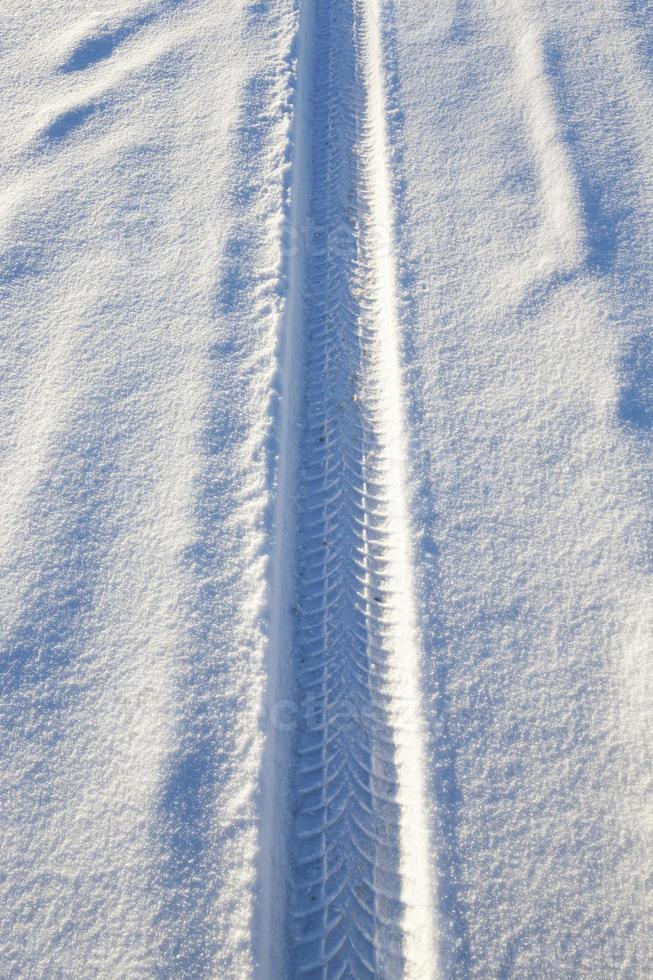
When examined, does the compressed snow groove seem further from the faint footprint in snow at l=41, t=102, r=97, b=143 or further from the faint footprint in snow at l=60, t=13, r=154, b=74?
the faint footprint in snow at l=60, t=13, r=154, b=74

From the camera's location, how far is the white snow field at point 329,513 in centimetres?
144

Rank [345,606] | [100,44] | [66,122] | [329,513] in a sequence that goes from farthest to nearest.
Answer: [100,44] < [66,122] < [329,513] < [345,606]

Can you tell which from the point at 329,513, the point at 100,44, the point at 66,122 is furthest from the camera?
the point at 100,44

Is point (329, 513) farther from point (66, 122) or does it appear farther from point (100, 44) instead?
point (100, 44)

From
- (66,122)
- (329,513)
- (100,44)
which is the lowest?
(329,513)

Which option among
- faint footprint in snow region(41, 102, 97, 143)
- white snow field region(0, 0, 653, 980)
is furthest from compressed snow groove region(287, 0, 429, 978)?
faint footprint in snow region(41, 102, 97, 143)

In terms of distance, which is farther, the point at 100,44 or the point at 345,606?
the point at 100,44

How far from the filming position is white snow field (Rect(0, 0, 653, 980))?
1.44 metres

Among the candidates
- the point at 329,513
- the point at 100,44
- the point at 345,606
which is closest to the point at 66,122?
the point at 100,44

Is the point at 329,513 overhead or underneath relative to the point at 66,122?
underneath

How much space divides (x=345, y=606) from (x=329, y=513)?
0.97ft

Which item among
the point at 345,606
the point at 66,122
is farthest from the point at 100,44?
the point at 345,606

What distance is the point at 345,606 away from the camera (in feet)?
6.05

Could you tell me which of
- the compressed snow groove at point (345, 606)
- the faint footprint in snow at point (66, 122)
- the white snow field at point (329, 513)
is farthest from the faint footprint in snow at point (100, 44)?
the compressed snow groove at point (345, 606)
